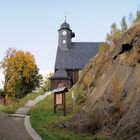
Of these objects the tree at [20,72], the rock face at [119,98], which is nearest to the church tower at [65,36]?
the tree at [20,72]

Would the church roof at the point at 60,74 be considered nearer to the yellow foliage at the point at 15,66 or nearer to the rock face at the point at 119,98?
the yellow foliage at the point at 15,66

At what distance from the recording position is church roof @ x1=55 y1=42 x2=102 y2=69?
70000 mm

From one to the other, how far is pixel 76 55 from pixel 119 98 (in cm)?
5466

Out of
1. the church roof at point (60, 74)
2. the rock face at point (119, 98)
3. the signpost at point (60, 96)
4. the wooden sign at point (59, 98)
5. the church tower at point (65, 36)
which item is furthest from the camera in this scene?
the church tower at point (65, 36)

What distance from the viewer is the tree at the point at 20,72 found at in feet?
222

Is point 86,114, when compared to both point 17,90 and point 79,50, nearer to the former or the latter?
point 17,90

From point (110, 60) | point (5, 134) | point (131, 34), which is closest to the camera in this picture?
point (5, 134)

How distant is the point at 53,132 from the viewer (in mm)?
18078

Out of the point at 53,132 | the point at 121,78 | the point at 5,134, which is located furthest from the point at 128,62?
the point at 5,134

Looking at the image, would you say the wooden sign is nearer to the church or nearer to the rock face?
the rock face

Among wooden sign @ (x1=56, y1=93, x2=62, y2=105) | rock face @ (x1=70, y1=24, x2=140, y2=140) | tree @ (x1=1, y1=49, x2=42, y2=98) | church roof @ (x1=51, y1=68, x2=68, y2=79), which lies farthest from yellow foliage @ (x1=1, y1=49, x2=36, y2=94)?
rock face @ (x1=70, y1=24, x2=140, y2=140)

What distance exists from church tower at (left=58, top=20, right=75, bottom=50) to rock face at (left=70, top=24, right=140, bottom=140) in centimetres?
5152

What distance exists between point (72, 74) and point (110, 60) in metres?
46.5

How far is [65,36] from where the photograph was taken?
75938 millimetres
